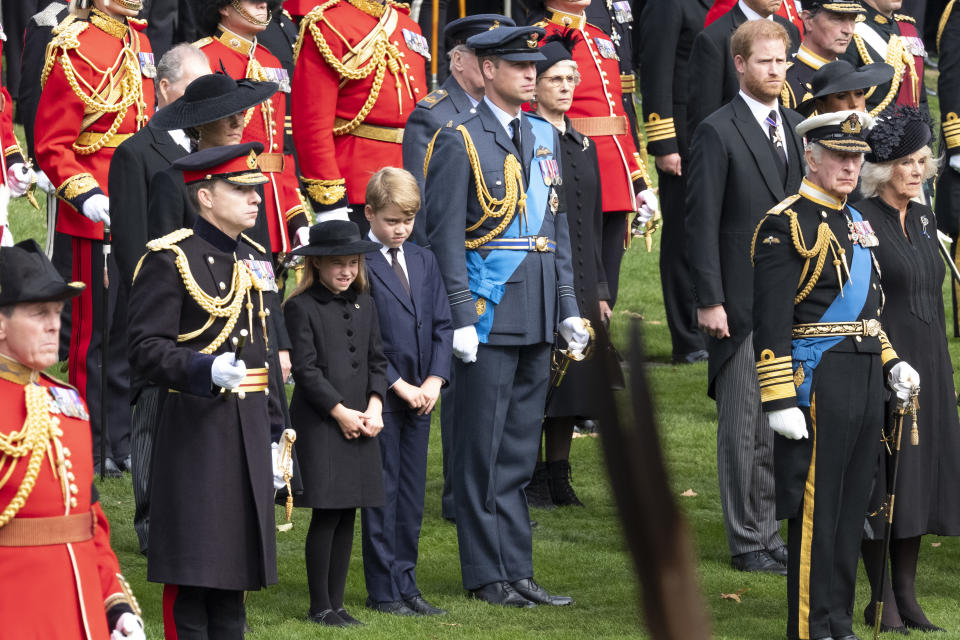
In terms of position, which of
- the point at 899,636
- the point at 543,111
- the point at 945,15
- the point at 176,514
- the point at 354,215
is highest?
the point at 945,15

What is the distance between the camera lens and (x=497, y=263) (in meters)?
6.32

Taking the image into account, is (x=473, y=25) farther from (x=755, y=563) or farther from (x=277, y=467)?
(x=277, y=467)

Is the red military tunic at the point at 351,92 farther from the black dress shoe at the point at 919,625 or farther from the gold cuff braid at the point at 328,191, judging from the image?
the black dress shoe at the point at 919,625

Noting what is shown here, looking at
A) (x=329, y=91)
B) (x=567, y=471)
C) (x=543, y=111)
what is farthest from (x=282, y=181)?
(x=567, y=471)

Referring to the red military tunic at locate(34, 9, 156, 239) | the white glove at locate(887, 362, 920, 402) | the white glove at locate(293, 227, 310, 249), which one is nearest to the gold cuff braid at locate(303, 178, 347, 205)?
the white glove at locate(293, 227, 310, 249)

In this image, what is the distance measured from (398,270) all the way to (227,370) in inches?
69.7

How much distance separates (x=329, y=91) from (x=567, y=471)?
91.0 inches

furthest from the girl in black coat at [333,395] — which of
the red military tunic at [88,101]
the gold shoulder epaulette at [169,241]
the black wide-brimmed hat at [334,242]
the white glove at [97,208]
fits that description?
the red military tunic at [88,101]

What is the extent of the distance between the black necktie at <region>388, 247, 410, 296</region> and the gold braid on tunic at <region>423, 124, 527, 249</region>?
32 cm

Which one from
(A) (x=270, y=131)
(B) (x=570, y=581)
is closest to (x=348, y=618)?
(B) (x=570, y=581)

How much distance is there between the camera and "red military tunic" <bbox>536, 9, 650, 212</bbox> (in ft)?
28.4

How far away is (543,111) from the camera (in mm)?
7555

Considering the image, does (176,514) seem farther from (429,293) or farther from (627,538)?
(627,538)

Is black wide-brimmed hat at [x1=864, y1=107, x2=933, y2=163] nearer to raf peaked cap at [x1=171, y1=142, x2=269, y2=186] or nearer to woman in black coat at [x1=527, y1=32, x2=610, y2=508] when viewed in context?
woman in black coat at [x1=527, y1=32, x2=610, y2=508]
